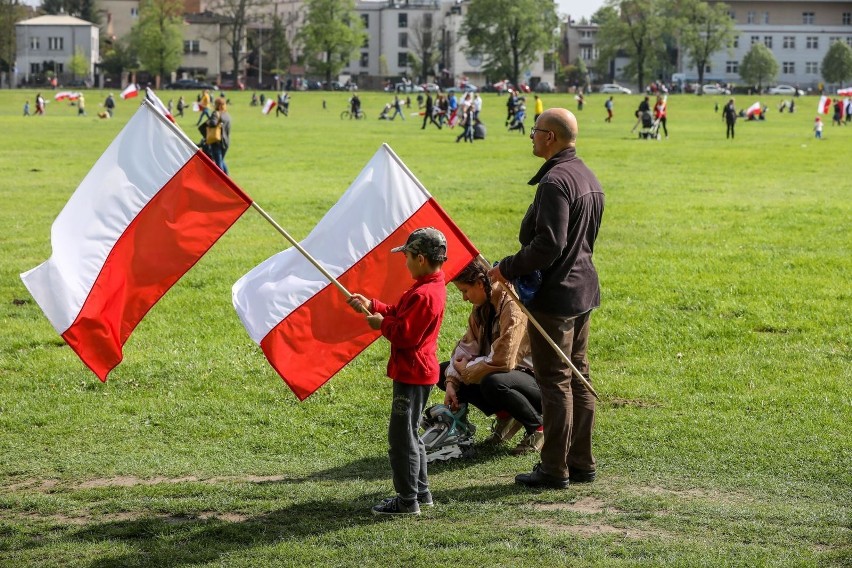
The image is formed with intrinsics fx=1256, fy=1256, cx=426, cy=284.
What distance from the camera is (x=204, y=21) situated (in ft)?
554

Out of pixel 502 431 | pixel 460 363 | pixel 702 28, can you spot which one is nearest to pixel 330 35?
pixel 702 28

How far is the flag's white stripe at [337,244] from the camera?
25.8 ft

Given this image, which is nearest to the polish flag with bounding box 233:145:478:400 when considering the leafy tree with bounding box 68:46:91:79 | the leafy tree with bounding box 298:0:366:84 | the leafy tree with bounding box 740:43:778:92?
the leafy tree with bounding box 298:0:366:84

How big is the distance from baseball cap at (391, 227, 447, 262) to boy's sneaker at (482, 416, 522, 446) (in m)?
2.42

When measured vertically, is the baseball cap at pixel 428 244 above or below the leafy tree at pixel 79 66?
below

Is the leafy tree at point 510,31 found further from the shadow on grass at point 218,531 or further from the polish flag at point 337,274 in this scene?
the shadow on grass at point 218,531

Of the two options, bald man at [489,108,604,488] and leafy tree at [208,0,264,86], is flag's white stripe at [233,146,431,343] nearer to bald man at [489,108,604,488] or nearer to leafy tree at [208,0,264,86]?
bald man at [489,108,604,488]

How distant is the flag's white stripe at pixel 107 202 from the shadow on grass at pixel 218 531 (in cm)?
129

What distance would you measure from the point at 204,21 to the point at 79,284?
167366 millimetres

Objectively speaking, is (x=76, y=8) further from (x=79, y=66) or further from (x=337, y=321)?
(x=337, y=321)

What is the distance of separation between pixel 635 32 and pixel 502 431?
149522 mm

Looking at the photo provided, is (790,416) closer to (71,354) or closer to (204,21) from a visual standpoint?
(71,354)

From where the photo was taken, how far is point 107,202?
25.1 feet

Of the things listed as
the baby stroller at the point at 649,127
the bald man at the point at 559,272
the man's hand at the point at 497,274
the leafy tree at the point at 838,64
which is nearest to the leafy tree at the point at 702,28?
the leafy tree at the point at 838,64
